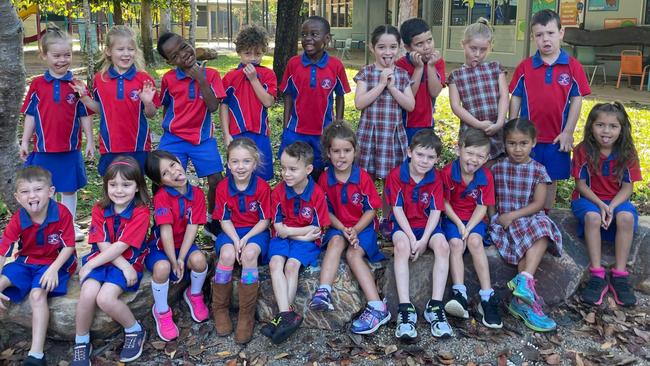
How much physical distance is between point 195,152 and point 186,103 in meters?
0.33

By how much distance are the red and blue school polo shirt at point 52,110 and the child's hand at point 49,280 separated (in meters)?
1.01

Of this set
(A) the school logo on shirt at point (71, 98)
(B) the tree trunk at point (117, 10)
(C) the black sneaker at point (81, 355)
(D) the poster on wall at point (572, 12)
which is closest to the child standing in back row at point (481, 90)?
(A) the school logo on shirt at point (71, 98)

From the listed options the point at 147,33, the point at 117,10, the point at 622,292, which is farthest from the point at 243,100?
the point at 147,33

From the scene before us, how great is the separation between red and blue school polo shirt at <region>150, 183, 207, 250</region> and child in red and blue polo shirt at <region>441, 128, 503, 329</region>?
1.55 m

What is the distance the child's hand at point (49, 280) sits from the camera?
3152 mm

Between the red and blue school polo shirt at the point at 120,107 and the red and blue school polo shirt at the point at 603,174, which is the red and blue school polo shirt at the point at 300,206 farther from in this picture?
the red and blue school polo shirt at the point at 603,174

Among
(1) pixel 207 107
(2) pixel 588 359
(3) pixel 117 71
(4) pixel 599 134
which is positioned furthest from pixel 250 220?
(4) pixel 599 134

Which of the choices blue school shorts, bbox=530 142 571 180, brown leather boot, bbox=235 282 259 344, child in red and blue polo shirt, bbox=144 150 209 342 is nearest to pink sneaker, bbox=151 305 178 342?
child in red and blue polo shirt, bbox=144 150 209 342

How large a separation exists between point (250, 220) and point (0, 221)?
2571mm

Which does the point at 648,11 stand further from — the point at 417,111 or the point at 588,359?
the point at 588,359

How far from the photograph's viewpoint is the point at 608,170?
383 centimetres

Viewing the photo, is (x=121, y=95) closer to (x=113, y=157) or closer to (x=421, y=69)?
(x=113, y=157)

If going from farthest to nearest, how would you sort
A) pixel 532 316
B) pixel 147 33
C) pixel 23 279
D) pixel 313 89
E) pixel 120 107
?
1. pixel 147 33
2. pixel 313 89
3. pixel 120 107
4. pixel 532 316
5. pixel 23 279

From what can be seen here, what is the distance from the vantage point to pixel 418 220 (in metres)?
3.69
